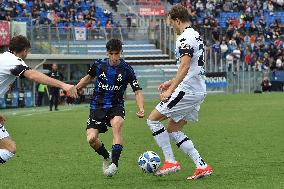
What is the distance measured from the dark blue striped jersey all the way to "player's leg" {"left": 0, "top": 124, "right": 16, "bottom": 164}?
2247 millimetres

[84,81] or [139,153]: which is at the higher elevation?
[84,81]

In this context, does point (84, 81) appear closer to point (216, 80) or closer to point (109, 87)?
point (109, 87)

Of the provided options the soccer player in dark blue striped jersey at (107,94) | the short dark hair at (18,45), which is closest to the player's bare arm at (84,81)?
the soccer player in dark blue striped jersey at (107,94)

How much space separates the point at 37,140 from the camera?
20.4 m

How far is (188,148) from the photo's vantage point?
1200 centimetres

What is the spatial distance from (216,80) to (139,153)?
36.8 meters

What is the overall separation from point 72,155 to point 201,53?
16.4ft

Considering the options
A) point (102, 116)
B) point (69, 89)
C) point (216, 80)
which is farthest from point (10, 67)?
point (216, 80)

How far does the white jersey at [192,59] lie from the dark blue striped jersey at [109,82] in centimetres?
102

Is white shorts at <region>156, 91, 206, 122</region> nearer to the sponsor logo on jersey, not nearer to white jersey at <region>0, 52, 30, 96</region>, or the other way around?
the sponsor logo on jersey

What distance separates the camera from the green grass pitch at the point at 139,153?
11.5 meters

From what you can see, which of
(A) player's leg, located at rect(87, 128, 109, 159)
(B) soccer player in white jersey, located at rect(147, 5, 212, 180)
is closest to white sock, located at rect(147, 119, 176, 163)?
(B) soccer player in white jersey, located at rect(147, 5, 212, 180)

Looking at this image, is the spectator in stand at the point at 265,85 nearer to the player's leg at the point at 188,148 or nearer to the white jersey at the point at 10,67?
the player's leg at the point at 188,148

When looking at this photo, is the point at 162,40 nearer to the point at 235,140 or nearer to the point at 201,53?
the point at 235,140
